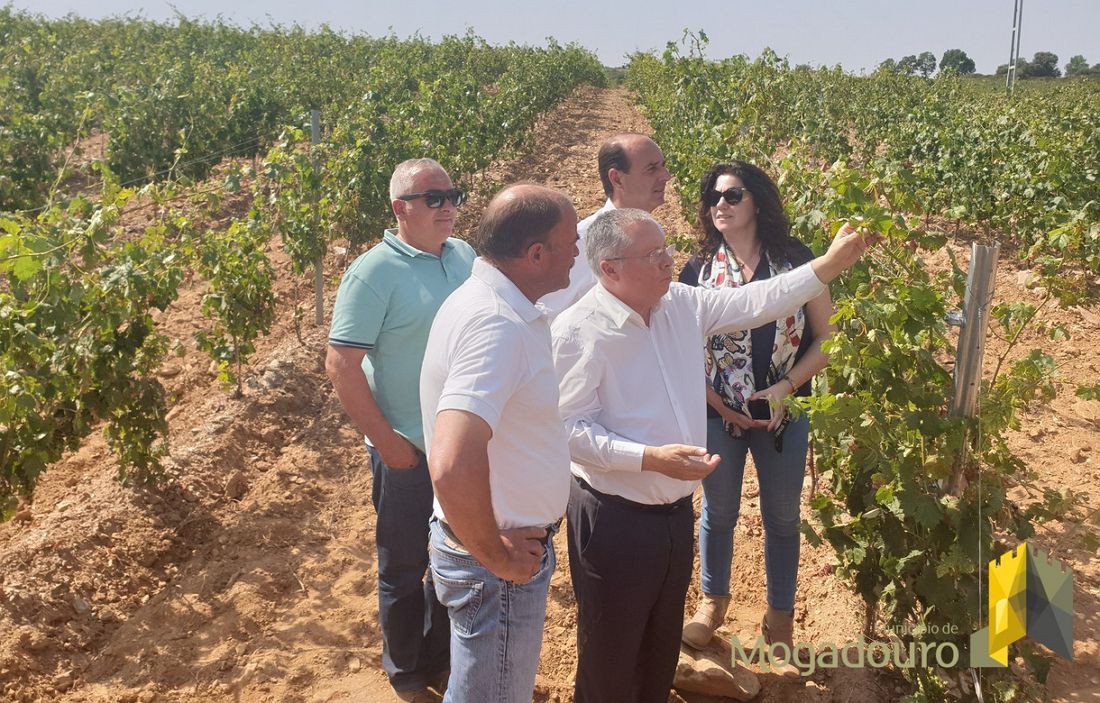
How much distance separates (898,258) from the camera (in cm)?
264

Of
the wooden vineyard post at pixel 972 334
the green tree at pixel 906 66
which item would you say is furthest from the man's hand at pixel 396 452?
the green tree at pixel 906 66

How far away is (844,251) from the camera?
8.19 ft

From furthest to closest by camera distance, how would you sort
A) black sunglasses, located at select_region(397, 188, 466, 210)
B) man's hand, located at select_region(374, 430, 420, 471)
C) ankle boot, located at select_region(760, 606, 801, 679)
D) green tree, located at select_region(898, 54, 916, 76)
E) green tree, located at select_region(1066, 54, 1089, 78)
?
green tree, located at select_region(1066, 54, 1089, 78)
green tree, located at select_region(898, 54, 916, 76)
ankle boot, located at select_region(760, 606, 801, 679)
black sunglasses, located at select_region(397, 188, 466, 210)
man's hand, located at select_region(374, 430, 420, 471)

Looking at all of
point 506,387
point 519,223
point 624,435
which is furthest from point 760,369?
point 506,387

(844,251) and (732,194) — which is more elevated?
(732,194)

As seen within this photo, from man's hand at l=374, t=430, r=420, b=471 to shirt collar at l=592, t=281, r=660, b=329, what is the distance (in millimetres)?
856

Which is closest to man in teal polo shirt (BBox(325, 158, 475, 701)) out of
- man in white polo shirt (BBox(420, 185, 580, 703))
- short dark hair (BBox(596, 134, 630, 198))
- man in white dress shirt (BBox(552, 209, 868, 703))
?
short dark hair (BBox(596, 134, 630, 198))

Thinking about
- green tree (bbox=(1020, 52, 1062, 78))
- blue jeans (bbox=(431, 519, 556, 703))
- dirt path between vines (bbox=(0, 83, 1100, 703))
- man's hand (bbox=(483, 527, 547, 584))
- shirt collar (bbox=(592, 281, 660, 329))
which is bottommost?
dirt path between vines (bbox=(0, 83, 1100, 703))

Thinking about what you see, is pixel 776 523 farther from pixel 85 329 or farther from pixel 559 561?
pixel 85 329

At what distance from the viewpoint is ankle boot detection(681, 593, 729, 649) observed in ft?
10.7

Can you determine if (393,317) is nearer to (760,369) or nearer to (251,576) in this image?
(760,369)

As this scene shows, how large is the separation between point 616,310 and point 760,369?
879mm

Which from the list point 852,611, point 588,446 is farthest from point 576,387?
point 852,611

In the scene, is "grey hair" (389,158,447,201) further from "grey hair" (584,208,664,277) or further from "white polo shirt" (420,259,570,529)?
"white polo shirt" (420,259,570,529)
